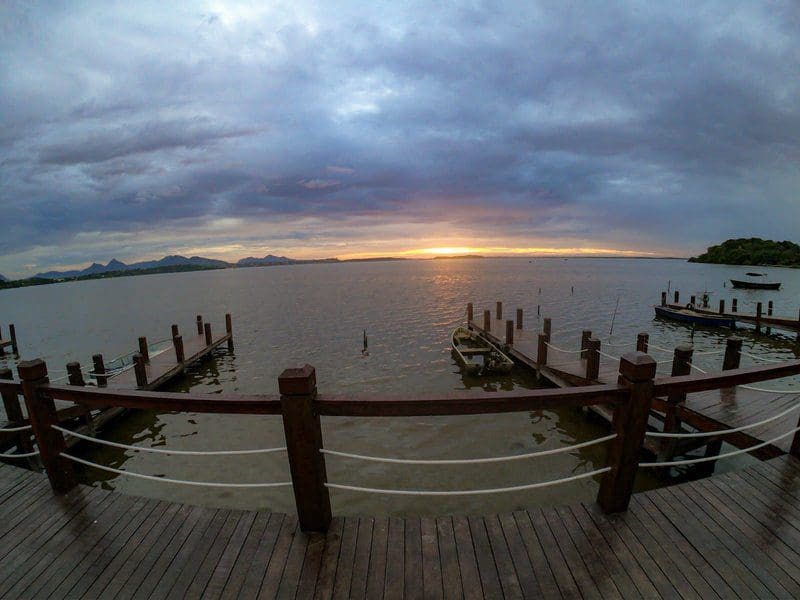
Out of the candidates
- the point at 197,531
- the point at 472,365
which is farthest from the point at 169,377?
the point at 197,531

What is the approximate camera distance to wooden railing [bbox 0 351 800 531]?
9.11 ft

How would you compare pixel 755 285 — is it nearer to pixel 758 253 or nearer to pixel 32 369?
pixel 32 369

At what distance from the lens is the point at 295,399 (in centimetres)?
273

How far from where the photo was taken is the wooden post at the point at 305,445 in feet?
8.93

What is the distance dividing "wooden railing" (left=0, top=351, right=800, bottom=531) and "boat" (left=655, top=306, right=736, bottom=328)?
30.4 meters

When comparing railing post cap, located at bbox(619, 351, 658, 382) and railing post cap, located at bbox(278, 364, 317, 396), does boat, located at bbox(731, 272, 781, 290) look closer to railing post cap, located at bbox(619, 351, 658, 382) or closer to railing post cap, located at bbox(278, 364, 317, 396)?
railing post cap, located at bbox(619, 351, 658, 382)

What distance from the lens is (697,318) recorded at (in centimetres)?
2686

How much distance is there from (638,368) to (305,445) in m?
2.78

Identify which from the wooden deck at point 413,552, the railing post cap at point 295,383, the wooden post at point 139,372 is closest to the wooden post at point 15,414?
the wooden post at point 139,372

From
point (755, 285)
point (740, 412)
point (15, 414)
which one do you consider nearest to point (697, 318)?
point (740, 412)

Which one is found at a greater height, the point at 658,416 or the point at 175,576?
the point at 175,576

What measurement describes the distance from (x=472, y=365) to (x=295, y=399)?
13919 millimetres

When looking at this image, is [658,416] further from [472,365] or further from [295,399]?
[295,399]

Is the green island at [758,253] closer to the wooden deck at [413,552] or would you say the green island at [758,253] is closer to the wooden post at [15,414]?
the wooden deck at [413,552]
